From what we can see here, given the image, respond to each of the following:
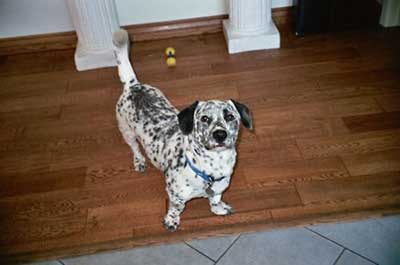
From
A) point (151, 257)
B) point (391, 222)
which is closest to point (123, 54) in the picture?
Result: point (151, 257)

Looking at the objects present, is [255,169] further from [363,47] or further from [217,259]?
[363,47]

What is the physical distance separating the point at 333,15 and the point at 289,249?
180 centimetres

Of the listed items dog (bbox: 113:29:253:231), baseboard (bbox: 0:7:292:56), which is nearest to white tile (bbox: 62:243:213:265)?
dog (bbox: 113:29:253:231)

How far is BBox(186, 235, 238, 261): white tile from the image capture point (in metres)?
1.69

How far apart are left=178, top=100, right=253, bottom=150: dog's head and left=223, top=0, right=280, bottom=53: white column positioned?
1.34 m

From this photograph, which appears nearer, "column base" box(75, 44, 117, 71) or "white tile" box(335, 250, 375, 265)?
"white tile" box(335, 250, 375, 265)

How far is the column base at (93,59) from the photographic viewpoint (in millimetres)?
2789

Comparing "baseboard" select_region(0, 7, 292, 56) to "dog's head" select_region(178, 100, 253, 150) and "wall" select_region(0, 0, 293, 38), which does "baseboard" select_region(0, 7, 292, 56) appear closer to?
"wall" select_region(0, 0, 293, 38)

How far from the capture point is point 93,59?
2799 mm

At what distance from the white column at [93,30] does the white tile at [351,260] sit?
74.4 inches

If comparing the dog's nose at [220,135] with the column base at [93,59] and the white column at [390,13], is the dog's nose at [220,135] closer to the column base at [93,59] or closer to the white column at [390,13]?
the column base at [93,59]

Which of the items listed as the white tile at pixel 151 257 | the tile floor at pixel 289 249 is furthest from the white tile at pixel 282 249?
the white tile at pixel 151 257

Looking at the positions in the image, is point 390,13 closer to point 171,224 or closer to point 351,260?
point 351,260

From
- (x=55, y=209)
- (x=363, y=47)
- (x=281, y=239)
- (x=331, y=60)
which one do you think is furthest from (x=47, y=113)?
(x=363, y=47)
